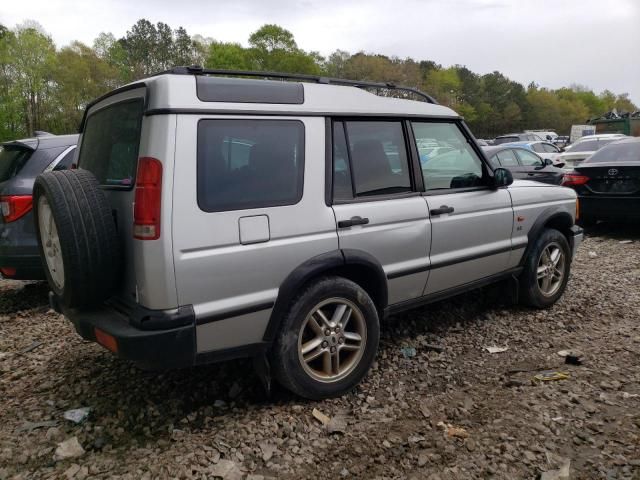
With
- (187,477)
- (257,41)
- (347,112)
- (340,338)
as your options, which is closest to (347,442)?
(340,338)

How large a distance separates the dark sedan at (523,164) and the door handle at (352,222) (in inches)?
274

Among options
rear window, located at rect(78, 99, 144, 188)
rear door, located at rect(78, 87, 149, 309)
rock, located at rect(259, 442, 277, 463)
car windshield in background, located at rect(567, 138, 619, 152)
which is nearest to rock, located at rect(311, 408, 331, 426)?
rock, located at rect(259, 442, 277, 463)

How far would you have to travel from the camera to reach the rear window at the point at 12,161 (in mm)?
4921

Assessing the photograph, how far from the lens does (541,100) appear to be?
104m

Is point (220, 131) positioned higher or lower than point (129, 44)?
lower

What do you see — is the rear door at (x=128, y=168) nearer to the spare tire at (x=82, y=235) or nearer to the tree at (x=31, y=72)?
the spare tire at (x=82, y=235)

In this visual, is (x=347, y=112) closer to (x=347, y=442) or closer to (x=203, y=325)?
(x=203, y=325)

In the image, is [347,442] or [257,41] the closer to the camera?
Answer: [347,442]

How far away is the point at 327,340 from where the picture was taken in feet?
10.4

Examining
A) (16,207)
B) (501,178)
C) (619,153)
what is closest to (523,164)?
(619,153)

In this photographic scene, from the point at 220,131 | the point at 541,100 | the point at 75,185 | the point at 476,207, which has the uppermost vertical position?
the point at 541,100

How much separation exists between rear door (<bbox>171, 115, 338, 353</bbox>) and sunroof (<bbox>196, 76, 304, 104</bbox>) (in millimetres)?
105

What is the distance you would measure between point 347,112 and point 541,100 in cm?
11305

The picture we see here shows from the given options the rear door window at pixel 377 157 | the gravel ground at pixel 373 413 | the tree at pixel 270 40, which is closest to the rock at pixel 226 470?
the gravel ground at pixel 373 413
